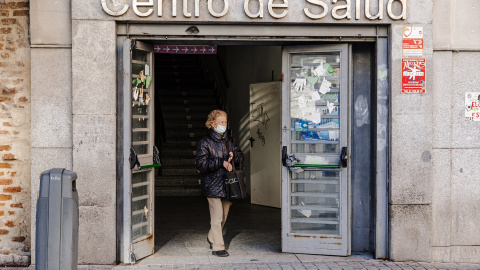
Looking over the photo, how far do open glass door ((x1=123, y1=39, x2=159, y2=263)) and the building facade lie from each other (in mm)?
36

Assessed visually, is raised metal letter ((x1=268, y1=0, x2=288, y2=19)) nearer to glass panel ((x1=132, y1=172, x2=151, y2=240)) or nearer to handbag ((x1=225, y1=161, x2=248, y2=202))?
handbag ((x1=225, y1=161, x2=248, y2=202))

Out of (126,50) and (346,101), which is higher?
(126,50)

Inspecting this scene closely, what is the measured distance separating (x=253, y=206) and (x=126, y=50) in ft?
18.3

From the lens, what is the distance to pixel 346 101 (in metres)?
8.39

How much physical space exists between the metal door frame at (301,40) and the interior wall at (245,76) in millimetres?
4166

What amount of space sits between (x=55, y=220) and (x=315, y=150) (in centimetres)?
400

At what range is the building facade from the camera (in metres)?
8.05

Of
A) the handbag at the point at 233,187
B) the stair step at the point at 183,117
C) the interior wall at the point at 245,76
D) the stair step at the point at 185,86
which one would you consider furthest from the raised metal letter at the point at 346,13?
the stair step at the point at 185,86

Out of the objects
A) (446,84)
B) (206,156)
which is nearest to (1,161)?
(206,156)

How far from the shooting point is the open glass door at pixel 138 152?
26.3 feet

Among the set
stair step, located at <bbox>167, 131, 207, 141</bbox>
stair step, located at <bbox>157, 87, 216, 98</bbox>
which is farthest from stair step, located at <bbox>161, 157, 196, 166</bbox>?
stair step, located at <bbox>157, 87, 216, 98</bbox>

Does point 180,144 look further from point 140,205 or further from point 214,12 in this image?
point 214,12

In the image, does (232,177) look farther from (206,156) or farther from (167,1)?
(167,1)

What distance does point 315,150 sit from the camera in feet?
28.2
